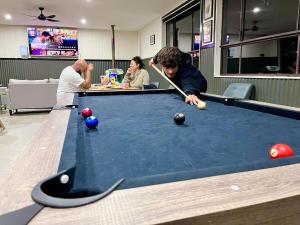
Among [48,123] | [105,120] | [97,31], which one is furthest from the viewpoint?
[97,31]

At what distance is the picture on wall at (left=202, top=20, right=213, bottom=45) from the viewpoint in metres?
4.37

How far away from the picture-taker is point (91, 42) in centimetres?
861

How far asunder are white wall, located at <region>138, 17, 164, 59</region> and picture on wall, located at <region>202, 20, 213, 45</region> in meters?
2.19

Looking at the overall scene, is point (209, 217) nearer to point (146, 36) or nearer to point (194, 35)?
point (194, 35)

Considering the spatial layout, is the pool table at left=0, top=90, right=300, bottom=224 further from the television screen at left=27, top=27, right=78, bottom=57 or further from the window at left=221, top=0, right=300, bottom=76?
the television screen at left=27, top=27, right=78, bottom=57

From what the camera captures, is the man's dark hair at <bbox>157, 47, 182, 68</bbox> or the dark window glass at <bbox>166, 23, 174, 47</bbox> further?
the dark window glass at <bbox>166, 23, 174, 47</bbox>

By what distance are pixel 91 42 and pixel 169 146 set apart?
329 inches

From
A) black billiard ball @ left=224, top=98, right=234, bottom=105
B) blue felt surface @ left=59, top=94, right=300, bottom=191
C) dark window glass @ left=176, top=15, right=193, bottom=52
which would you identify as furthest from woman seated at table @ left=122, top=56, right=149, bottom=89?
blue felt surface @ left=59, top=94, right=300, bottom=191

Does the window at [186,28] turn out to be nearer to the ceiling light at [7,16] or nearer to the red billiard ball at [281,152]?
the ceiling light at [7,16]

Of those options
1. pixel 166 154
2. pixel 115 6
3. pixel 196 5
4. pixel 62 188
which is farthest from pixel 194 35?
pixel 62 188

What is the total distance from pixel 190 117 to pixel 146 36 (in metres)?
6.99

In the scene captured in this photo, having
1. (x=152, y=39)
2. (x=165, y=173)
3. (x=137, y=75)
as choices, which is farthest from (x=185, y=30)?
(x=165, y=173)

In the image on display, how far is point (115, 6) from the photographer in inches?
224

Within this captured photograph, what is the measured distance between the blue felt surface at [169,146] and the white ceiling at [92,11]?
4.62m
